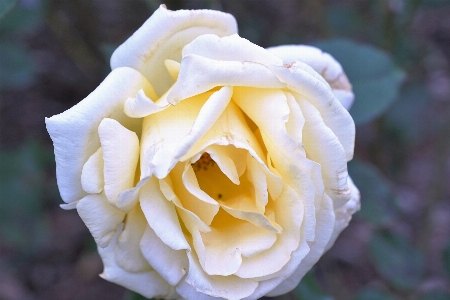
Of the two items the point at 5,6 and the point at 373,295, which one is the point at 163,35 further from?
the point at 373,295

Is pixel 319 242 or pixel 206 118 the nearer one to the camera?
pixel 206 118

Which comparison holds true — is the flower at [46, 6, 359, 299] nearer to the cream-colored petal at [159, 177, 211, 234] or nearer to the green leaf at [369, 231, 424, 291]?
the cream-colored petal at [159, 177, 211, 234]

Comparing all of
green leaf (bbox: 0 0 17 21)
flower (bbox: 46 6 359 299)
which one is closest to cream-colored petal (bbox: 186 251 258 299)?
flower (bbox: 46 6 359 299)

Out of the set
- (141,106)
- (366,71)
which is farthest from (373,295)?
(141,106)

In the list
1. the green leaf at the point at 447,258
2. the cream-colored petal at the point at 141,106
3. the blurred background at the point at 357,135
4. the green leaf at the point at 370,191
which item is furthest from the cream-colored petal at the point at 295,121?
the green leaf at the point at 447,258

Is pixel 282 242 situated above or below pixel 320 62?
below

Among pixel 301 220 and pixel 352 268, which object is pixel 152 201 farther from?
pixel 352 268
